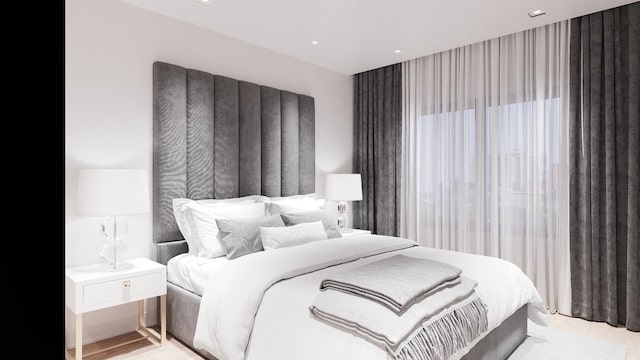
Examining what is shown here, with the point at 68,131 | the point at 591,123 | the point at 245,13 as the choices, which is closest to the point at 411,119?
the point at 591,123

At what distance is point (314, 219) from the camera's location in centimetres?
341

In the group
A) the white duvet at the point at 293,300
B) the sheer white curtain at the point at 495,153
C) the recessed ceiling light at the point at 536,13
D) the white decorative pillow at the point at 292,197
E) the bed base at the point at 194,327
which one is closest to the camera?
the white duvet at the point at 293,300

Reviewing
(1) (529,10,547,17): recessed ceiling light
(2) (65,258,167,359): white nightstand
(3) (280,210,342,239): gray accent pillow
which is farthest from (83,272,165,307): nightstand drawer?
(1) (529,10,547,17): recessed ceiling light

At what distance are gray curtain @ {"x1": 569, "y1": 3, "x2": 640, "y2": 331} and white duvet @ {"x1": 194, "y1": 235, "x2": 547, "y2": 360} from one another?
0.89 meters

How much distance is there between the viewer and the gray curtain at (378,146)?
15.1 ft

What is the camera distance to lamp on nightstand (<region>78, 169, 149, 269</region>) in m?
2.48

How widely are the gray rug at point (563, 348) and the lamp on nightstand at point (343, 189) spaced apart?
2.02m

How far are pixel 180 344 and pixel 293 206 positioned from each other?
1.48m

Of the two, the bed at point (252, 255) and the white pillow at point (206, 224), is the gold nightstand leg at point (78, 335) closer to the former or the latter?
the bed at point (252, 255)

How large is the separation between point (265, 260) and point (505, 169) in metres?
2.62

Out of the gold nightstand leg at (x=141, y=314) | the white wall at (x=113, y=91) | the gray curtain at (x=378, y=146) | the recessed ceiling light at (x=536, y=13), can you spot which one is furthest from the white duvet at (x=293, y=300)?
the recessed ceiling light at (x=536, y=13)

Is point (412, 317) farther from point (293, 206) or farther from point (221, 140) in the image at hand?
point (221, 140)

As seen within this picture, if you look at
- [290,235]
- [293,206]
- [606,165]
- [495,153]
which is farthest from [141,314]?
[606,165]
